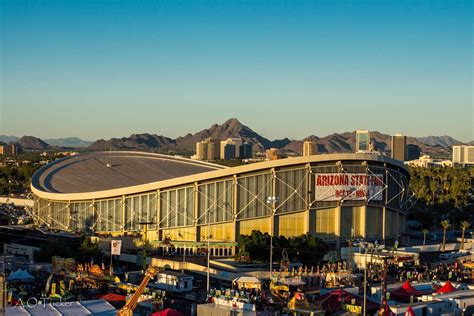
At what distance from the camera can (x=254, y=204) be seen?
72.4 metres

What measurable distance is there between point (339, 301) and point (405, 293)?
6974mm

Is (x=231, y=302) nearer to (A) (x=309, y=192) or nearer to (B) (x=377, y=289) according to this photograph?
(B) (x=377, y=289)

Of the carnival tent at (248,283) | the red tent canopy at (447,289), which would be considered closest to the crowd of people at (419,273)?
the red tent canopy at (447,289)

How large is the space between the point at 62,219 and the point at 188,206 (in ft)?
48.2

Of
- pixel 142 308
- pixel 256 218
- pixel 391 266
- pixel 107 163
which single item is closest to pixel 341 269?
pixel 391 266

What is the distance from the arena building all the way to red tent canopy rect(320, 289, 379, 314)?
24.2m

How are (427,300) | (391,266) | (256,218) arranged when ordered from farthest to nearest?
(256,218) < (391,266) < (427,300)

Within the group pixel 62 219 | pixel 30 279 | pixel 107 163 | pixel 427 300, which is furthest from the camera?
pixel 107 163

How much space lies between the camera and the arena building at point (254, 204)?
72.5 metres

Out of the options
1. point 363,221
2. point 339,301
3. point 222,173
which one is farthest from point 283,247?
point 339,301

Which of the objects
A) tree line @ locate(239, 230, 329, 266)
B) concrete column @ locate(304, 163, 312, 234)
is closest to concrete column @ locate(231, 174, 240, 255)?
tree line @ locate(239, 230, 329, 266)

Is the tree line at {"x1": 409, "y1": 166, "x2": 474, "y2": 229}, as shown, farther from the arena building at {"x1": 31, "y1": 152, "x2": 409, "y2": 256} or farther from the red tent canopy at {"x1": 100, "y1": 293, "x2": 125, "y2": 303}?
the red tent canopy at {"x1": 100, "y1": 293, "x2": 125, "y2": 303}

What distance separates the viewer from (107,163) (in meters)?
93.0

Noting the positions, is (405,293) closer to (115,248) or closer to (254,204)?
(115,248)
